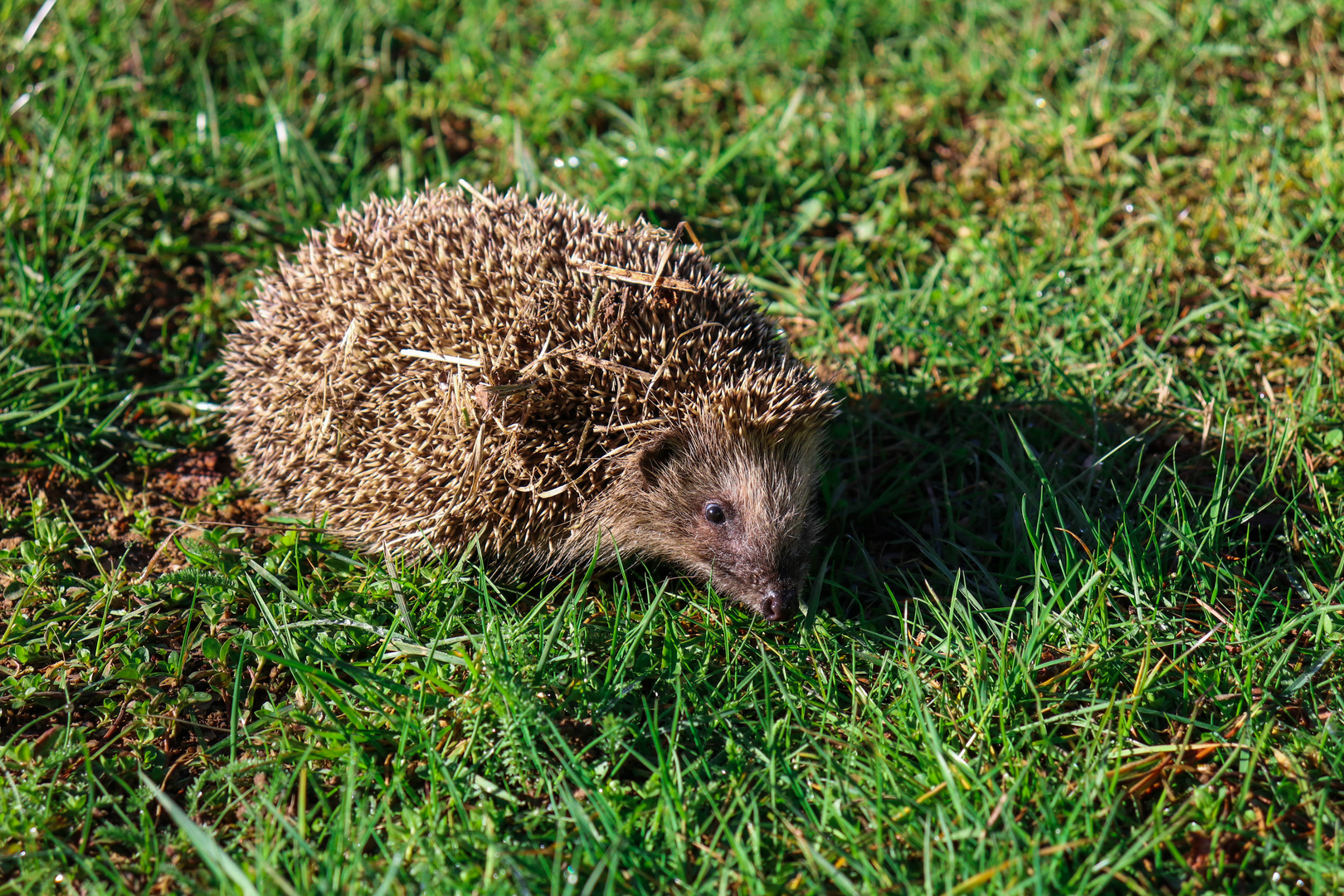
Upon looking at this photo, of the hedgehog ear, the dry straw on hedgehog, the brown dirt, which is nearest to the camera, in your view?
the dry straw on hedgehog

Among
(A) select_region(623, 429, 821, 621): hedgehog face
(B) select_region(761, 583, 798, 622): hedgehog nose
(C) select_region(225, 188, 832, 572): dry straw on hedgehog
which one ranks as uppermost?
(C) select_region(225, 188, 832, 572): dry straw on hedgehog

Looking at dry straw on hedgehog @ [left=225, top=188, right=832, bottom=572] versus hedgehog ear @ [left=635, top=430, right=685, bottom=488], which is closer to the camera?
dry straw on hedgehog @ [left=225, top=188, right=832, bottom=572]

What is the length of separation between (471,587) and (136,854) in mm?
1208

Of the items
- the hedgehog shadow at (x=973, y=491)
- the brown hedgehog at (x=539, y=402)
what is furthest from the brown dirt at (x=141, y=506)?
the hedgehog shadow at (x=973, y=491)

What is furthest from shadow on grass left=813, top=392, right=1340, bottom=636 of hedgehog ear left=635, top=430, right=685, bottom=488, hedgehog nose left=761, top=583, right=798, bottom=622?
hedgehog ear left=635, top=430, right=685, bottom=488

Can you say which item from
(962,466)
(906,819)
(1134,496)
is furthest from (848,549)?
(906,819)

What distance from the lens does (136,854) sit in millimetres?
2725

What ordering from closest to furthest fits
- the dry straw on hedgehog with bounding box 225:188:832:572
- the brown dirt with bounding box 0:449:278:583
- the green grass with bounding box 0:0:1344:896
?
the green grass with bounding box 0:0:1344:896 → the dry straw on hedgehog with bounding box 225:188:832:572 → the brown dirt with bounding box 0:449:278:583

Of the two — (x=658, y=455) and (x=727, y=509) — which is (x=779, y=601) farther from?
(x=658, y=455)

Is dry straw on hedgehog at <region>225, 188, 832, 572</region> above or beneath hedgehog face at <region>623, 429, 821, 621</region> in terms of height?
above

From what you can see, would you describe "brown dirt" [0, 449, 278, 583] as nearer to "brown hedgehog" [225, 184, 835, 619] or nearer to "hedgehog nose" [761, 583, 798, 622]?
"brown hedgehog" [225, 184, 835, 619]

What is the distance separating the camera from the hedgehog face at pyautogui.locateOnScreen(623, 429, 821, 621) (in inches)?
137

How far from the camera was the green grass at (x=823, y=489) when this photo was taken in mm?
2672

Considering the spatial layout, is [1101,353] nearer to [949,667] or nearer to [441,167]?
[949,667]
